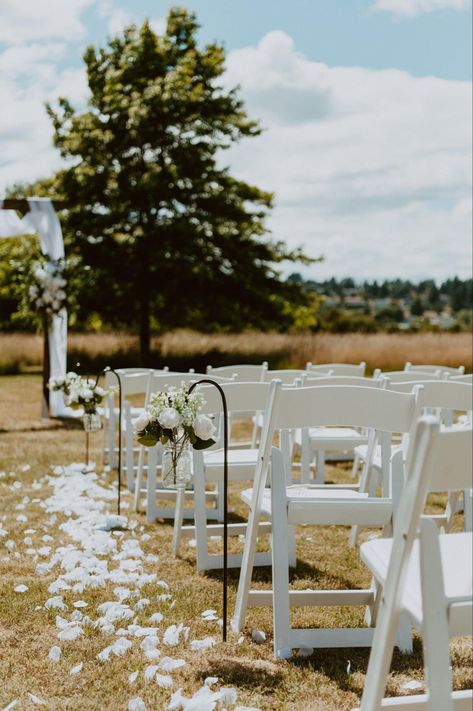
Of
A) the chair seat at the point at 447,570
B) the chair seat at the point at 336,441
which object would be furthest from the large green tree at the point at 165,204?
the chair seat at the point at 447,570

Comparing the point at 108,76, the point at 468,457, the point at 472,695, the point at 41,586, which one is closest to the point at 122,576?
the point at 41,586

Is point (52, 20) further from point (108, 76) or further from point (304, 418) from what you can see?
point (304, 418)

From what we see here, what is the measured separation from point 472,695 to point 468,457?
85 centimetres

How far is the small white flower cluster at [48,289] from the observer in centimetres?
1167

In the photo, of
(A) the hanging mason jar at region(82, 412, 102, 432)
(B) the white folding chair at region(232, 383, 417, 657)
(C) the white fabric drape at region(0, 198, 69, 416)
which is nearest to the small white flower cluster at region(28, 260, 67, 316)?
(C) the white fabric drape at region(0, 198, 69, 416)

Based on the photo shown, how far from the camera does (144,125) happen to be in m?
21.6

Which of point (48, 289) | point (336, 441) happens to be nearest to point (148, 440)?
point (336, 441)

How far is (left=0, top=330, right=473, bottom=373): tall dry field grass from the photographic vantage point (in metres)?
17.9

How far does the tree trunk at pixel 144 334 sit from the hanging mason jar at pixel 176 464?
56.5 feet

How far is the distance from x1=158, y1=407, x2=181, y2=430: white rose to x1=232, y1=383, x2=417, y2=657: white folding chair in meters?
0.44

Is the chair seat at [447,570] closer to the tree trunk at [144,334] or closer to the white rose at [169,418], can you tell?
the white rose at [169,418]

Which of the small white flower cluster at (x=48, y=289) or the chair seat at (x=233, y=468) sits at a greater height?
the small white flower cluster at (x=48, y=289)

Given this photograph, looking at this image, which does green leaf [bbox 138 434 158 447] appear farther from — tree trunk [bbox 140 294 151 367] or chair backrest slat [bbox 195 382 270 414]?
tree trunk [bbox 140 294 151 367]

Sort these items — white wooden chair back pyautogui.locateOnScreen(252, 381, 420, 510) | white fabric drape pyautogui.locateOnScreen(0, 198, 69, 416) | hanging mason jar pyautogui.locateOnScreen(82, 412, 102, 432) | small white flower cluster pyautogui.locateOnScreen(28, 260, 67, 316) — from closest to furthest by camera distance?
1. white wooden chair back pyautogui.locateOnScreen(252, 381, 420, 510)
2. hanging mason jar pyautogui.locateOnScreen(82, 412, 102, 432)
3. white fabric drape pyautogui.locateOnScreen(0, 198, 69, 416)
4. small white flower cluster pyautogui.locateOnScreen(28, 260, 67, 316)
